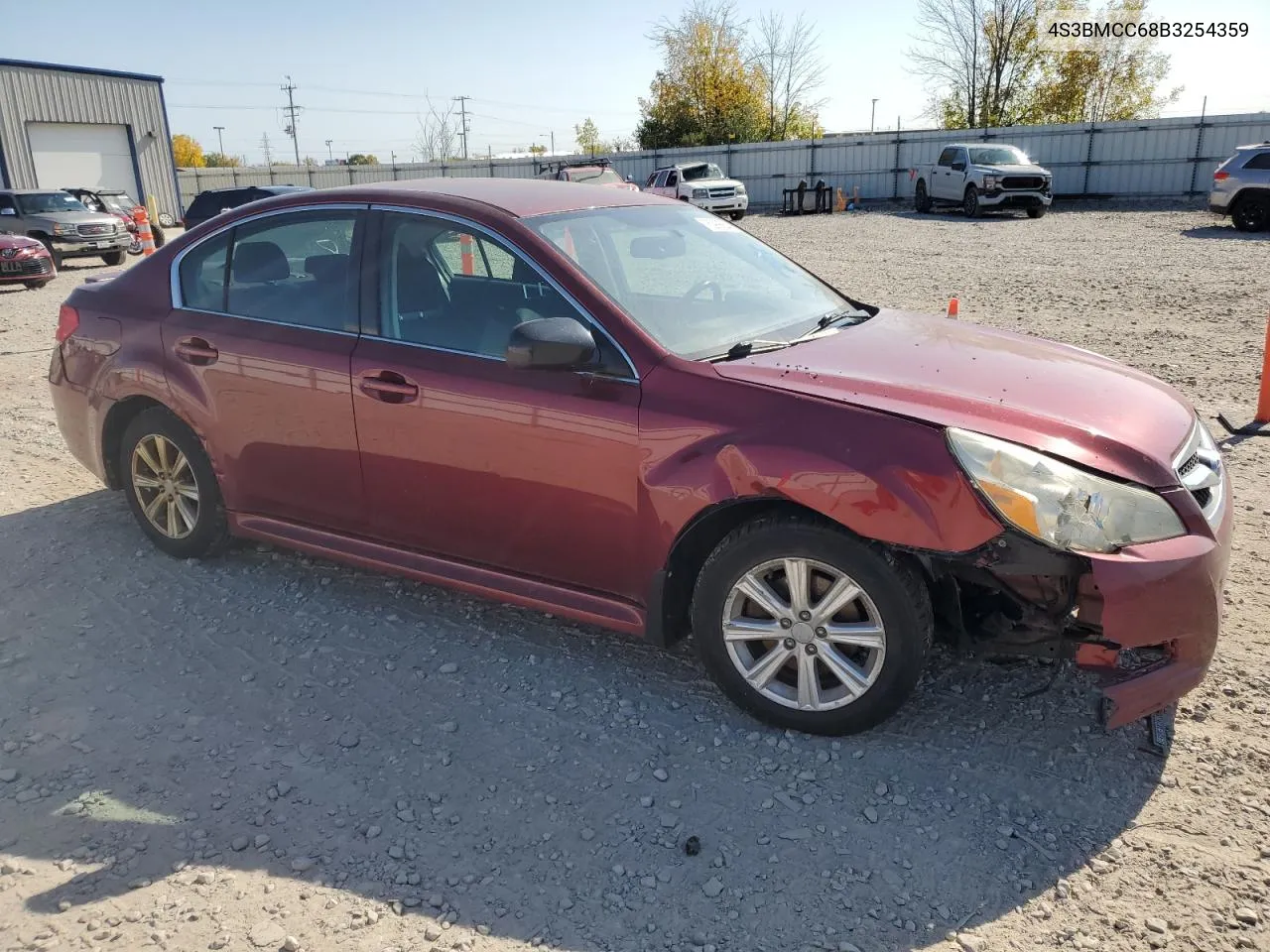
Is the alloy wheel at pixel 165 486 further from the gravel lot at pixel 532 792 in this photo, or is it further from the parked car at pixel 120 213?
the parked car at pixel 120 213

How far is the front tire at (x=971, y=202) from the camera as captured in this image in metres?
24.7

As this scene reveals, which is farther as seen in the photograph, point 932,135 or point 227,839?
point 932,135

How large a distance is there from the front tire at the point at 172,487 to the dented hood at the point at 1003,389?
8.59ft

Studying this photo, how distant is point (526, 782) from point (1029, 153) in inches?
1264

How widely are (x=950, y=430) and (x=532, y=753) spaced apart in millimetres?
1685

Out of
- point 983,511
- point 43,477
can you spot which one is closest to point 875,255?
point 43,477

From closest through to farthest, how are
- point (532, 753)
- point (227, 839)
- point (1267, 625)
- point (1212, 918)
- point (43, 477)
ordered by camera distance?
point (1212, 918) < point (227, 839) < point (532, 753) < point (1267, 625) < point (43, 477)

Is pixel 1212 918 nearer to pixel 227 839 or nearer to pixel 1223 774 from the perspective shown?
pixel 1223 774

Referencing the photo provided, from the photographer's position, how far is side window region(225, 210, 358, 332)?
399 cm

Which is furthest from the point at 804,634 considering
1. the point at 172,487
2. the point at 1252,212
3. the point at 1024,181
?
the point at 1024,181

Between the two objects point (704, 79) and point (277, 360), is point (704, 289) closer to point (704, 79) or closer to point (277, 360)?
point (277, 360)

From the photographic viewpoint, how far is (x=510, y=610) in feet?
13.8

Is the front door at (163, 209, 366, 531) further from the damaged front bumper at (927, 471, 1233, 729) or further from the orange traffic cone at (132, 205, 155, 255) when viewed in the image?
the orange traffic cone at (132, 205, 155, 255)

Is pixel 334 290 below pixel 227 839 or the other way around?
the other way around
